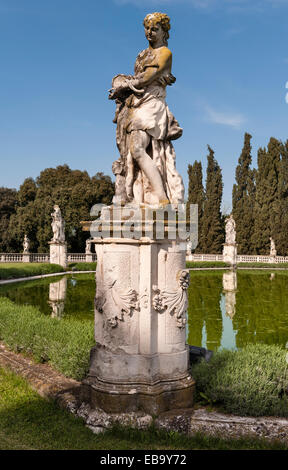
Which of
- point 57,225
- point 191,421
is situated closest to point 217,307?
point 191,421

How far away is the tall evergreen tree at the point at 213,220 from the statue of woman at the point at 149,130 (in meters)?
33.5

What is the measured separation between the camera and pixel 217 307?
13.5 metres

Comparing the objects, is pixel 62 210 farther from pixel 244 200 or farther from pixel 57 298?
pixel 57 298

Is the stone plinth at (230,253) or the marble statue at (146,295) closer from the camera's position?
the marble statue at (146,295)

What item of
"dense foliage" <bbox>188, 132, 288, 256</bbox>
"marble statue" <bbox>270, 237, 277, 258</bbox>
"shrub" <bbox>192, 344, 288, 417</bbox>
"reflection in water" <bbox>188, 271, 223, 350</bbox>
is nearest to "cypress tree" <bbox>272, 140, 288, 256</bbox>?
"dense foliage" <bbox>188, 132, 288, 256</bbox>

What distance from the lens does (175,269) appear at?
4375mm

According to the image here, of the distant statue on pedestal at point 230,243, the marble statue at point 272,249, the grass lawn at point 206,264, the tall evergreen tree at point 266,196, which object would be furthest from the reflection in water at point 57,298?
the tall evergreen tree at point 266,196

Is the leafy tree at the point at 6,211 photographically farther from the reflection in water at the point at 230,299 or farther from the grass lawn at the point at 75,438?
the grass lawn at the point at 75,438

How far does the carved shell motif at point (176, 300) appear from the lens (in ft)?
13.9

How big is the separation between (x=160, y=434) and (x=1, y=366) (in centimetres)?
324

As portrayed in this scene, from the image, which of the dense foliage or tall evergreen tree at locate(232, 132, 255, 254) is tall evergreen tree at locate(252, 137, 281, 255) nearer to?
the dense foliage

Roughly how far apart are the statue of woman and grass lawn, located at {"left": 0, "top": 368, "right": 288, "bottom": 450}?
229 cm
